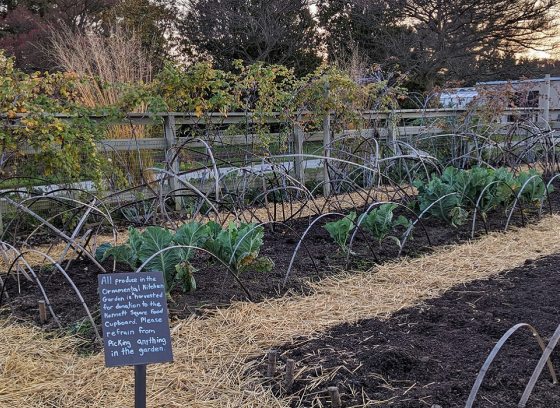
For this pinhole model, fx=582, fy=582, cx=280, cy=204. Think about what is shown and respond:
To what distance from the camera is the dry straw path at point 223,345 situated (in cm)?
244

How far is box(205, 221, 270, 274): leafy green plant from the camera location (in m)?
3.68

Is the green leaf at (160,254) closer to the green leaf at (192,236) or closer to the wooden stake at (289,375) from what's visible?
the green leaf at (192,236)

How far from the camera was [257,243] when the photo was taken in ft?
12.2

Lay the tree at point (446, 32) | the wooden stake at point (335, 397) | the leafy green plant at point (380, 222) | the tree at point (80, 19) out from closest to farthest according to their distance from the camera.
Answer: the wooden stake at point (335, 397), the leafy green plant at point (380, 222), the tree at point (80, 19), the tree at point (446, 32)

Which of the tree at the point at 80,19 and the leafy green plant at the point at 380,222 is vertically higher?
the tree at the point at 80,19

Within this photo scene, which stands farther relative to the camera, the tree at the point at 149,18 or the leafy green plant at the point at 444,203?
the tree at the point at 149,18

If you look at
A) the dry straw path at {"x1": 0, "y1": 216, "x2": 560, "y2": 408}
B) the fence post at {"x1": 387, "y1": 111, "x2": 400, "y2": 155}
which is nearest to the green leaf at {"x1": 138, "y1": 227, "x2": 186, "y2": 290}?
the dry straw path at {"x1": 0, "y1": 216, "x2": 560, "y2": 408}

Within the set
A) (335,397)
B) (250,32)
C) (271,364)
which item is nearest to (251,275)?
(271,364)

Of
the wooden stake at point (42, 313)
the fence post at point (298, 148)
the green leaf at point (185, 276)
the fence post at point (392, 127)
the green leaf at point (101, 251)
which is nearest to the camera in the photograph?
the wooden stake at point (42, 313)

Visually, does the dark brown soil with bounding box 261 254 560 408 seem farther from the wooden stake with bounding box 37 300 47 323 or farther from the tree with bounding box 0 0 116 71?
the tree with bounding box 0 0 116 71

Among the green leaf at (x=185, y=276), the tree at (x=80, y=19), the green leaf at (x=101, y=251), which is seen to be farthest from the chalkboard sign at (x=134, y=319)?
the tree at (x=80, y=19)

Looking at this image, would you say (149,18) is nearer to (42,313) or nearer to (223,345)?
(42,313)

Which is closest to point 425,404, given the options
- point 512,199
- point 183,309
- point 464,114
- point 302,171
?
point 183,309

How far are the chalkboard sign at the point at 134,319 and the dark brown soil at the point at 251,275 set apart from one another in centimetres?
132
